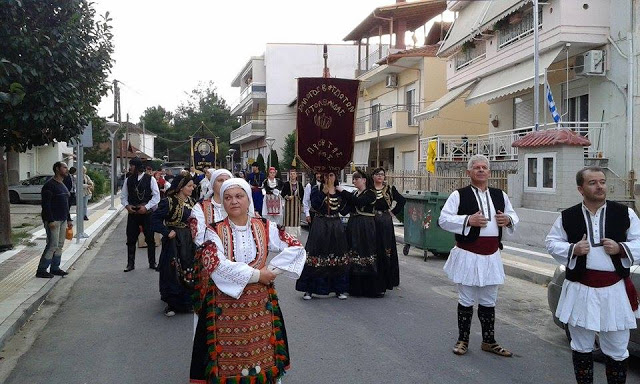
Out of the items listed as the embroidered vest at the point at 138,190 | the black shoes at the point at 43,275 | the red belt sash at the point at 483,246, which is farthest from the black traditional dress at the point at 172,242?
the embroidered vest at the point at 138,190

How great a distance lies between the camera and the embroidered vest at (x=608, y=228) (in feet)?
14.5

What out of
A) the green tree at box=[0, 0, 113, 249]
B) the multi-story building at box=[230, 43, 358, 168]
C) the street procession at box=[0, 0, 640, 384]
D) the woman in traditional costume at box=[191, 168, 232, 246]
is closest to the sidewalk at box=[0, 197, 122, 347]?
the street procession at box=[0, 0, 640, 384]

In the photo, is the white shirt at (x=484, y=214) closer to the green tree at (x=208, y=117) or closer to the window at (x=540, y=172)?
the window at (x=540, y=172)

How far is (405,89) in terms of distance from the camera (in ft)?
96.8

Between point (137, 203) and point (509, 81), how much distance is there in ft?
41.1

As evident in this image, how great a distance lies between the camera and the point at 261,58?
177 feet

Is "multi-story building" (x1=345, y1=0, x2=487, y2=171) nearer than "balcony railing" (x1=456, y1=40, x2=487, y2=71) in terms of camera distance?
No

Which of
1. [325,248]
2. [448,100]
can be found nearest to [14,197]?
[448,100]

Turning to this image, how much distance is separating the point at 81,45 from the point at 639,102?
13034mm

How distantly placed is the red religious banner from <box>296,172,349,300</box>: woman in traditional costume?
0.30 m

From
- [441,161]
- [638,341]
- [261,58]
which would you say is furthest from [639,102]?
[261,58]

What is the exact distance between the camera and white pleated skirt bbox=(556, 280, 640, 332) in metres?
4.34

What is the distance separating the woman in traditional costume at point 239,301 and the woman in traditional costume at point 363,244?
4.53 meters

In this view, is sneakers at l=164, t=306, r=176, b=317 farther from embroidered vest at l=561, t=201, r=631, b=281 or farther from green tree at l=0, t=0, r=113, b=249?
embroidered vest at l=561, t=201, r=631, b=281
